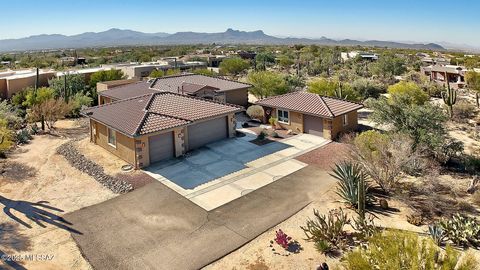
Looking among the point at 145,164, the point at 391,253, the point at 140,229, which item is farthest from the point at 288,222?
the point at 145,164

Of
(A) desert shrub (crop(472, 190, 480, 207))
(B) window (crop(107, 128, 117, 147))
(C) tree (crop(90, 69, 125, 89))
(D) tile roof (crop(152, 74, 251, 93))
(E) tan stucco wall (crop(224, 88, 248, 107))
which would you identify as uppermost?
(C) tree (crop(90, 69, 125, 89))

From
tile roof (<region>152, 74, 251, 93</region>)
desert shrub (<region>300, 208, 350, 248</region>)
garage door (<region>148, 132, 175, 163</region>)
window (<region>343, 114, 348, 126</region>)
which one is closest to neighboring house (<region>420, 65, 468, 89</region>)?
window (<region>343, 114, 348, 126</region>)

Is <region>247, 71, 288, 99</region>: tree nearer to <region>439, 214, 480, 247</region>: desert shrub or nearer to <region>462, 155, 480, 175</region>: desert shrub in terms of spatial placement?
<region>462, 155, 480, 175</region>: desert shrub

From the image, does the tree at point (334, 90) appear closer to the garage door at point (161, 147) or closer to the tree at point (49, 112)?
the garage door at point (161, 147)

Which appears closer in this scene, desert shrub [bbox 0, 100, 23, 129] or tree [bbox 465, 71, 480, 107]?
desert shrub [bbox 0, 100, 23, 129]

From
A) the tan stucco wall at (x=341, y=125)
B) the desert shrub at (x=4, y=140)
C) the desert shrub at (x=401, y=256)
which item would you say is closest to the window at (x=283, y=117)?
the tan stucco wall at (x=341, y=125)

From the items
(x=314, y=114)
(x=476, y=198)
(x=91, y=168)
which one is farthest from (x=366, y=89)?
(x=91, y=168)

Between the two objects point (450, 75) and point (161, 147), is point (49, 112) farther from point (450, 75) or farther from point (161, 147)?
point (450, 75)
